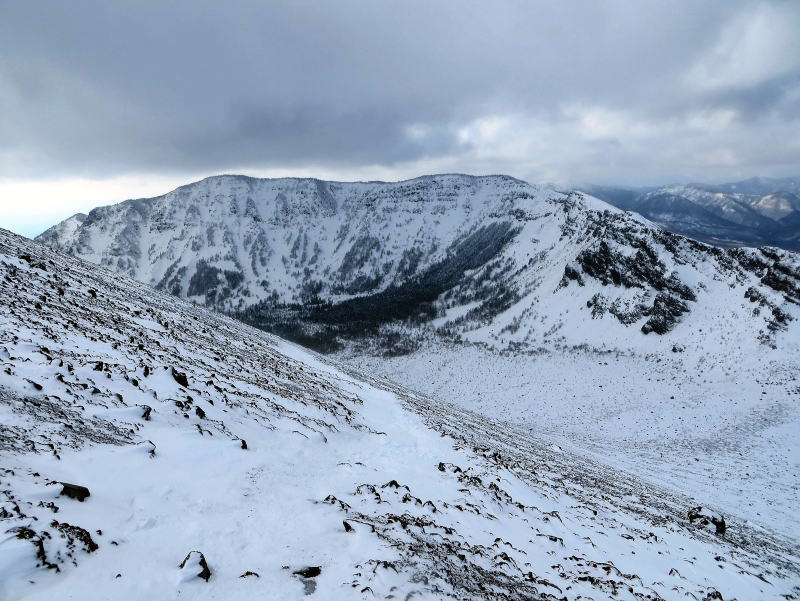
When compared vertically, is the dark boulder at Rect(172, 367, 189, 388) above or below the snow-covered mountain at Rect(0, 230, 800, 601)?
above

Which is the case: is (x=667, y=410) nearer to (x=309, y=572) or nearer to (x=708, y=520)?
(x=708, y=520)

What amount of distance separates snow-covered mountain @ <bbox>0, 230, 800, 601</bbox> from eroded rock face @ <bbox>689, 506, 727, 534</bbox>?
0.10m

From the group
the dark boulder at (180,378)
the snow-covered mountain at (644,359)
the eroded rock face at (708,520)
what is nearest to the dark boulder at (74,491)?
the dark boulder at (180,378)

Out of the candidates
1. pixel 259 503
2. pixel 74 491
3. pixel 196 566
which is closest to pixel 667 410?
pixel 259 503

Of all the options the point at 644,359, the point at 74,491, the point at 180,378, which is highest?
the point at 644,359

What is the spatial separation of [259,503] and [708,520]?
1866 cm

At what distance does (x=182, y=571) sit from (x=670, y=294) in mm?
81814

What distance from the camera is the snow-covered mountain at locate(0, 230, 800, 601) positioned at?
606 cm

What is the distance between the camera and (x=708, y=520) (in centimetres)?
1706

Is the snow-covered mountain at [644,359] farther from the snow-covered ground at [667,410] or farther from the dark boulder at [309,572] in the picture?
the dark boulder at [309,572]

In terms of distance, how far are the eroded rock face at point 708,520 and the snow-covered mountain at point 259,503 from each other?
10 cm

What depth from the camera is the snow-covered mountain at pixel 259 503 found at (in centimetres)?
606

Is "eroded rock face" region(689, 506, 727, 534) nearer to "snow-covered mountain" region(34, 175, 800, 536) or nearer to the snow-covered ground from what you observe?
the snow-covered ground

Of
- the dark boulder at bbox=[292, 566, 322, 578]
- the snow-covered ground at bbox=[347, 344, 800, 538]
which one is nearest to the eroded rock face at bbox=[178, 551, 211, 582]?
the dark boulder at bbox=[292, 566, 322, 578]
